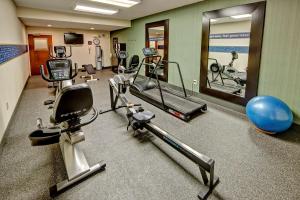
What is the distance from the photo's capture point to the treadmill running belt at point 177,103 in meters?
3.59

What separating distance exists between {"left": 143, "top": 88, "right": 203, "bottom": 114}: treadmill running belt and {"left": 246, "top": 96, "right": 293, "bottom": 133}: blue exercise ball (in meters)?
1.12

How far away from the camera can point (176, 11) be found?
532 cm

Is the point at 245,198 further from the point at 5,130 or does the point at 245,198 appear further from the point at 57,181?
the point at 5,130

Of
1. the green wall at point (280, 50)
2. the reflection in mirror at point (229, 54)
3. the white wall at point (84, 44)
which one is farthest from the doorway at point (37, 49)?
the reflection in mirror at point (229, 54)

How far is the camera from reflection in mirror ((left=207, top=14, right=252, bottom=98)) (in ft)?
12.8

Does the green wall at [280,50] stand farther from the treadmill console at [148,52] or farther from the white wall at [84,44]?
the white wall at [84,44]

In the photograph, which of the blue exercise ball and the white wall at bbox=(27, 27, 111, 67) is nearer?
the blue exercise ball

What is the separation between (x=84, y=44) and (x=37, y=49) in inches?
91.0

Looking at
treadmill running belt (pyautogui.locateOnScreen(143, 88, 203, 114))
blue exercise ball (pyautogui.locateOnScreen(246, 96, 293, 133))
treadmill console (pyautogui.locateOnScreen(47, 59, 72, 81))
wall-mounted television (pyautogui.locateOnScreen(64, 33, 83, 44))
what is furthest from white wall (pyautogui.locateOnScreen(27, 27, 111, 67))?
blue exercise ball (pyautogui.locateOnScreen(246, 96, 293, 133))

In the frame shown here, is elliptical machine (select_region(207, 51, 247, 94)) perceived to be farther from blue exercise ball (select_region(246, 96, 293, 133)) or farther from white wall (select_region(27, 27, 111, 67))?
white wall (select_region(27, 27, 111, 67))

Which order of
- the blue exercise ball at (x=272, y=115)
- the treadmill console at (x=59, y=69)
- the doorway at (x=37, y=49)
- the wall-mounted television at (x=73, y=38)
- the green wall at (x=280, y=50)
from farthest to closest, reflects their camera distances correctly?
1. the wall-mounted television at (x=73, y=38)
2. the doorway at (x=37, y=49)
3. the treadmill console at (x=59, y=69)
4. the green wall at (x=280, y=50)
5. the blue exercise ball at (x=272, y=115)

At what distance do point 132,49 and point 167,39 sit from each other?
9.40ft

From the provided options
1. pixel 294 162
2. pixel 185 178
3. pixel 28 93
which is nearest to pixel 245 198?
pixel 185 178

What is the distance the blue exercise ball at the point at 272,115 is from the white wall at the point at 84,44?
9.35 m
